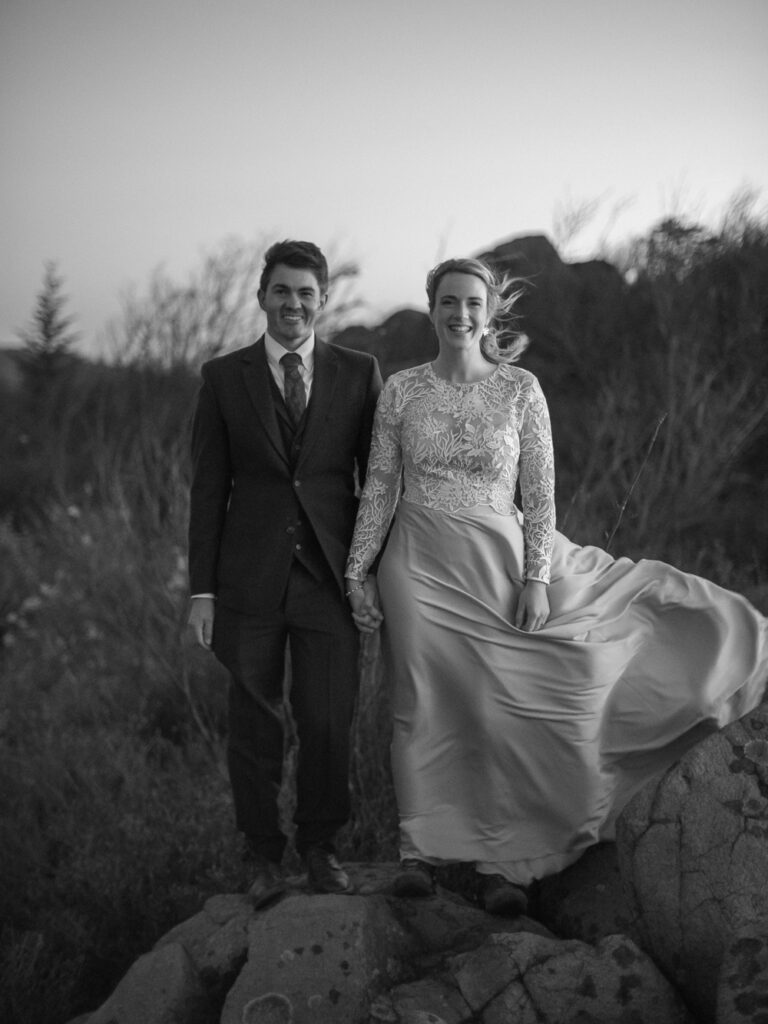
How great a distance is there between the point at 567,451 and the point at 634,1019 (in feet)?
25.3

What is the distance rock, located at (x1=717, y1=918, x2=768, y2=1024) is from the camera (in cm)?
226

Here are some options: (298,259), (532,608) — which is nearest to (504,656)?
(532,608)

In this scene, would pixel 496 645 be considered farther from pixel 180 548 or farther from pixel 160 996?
pixel 180 548

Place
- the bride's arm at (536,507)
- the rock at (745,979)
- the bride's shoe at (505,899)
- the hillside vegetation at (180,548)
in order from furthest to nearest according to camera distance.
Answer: the hillside vegetation at (180,548) < the bride's arm at (536,507) < the bride's shoe at (505,899) < the rock at (745,979)

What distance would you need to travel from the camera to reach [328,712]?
11.3 ft

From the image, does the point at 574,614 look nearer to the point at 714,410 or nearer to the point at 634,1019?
the point at 634,1019

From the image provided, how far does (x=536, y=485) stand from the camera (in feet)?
11.2

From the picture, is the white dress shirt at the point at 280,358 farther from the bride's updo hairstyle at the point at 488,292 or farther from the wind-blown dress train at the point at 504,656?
the bride's updo hairstyle at the point at 488,292

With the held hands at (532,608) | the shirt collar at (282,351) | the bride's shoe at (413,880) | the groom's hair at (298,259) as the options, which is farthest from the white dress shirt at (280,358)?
the bride's shoe at (413,880)

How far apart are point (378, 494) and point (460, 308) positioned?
2.29ft

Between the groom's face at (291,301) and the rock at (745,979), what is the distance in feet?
7.37

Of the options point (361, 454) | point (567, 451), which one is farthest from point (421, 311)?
point (361, 454)

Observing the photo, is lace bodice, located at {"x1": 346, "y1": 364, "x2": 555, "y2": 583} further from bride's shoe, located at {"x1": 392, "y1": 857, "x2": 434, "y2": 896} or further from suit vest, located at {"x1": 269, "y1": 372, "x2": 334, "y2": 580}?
bride's shoe, located at {"x1": 392, "y1": 857, "x2": 434, "y2": 896}

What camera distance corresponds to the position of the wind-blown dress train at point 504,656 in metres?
3.34
